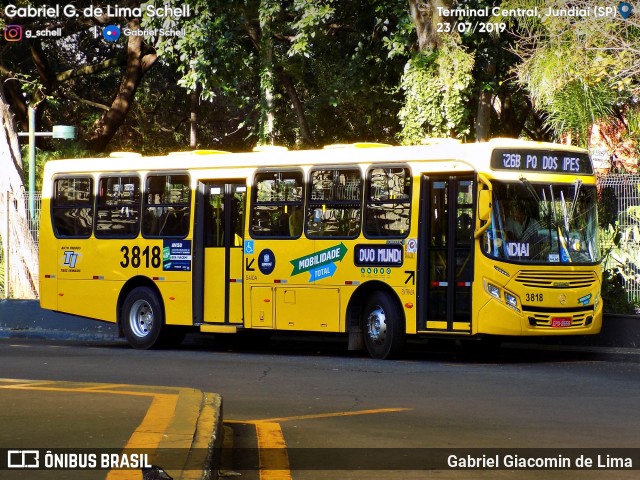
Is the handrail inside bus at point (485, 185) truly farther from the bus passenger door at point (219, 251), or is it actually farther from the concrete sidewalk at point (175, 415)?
the concrete sidewalk at point (175, 415)

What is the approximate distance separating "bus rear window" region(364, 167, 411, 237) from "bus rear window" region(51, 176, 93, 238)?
5.63 m

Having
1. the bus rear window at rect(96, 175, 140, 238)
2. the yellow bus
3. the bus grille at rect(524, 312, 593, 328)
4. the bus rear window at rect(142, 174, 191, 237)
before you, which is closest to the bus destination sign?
the yellow bus

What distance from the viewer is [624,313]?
20297 mm

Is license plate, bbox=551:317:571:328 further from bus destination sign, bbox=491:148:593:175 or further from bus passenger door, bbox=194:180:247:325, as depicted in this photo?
bus passenger door, bbox=194:180:247:325

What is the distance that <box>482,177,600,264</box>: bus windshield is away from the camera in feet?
57.6

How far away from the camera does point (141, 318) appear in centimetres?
2152

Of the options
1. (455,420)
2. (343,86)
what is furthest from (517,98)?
(455,420)

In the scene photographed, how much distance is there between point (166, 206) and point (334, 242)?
3.38m

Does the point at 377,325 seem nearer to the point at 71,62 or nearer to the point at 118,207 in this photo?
the point at 118,207

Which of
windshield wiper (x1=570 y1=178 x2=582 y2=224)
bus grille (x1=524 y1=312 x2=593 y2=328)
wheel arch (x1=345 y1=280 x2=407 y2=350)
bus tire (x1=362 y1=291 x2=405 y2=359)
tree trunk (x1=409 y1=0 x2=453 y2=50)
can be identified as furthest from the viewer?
tree trunk (x1=409 y1=0 x2=453 y2=50)

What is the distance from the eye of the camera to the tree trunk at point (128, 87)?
36125 millimetres

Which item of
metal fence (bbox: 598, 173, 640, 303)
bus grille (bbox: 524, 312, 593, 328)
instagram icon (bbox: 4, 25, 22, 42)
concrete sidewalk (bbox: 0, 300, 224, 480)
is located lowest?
concrete sidewalk (bbox: 0, 300, 224, 480)

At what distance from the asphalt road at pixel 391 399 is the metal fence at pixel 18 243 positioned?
4808mm

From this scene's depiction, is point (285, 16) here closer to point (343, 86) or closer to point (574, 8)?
point (343, 86)
